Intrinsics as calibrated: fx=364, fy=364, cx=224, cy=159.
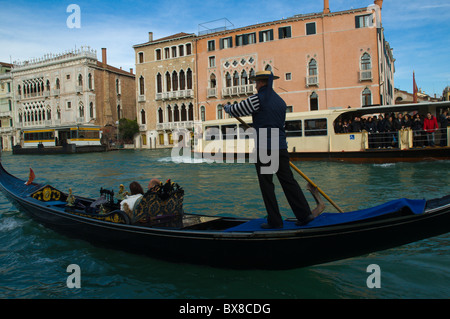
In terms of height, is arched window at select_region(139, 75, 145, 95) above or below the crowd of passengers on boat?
above

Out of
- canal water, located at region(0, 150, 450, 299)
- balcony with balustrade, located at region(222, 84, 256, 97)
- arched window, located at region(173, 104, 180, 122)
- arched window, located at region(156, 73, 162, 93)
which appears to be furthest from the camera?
arched window, located at region(156, 73, 162, 93)

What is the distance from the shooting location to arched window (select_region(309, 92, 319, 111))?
21.9 meters

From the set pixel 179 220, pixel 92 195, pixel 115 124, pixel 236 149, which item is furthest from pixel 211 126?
pixel 115 124

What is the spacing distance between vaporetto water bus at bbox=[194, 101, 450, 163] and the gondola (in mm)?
7187

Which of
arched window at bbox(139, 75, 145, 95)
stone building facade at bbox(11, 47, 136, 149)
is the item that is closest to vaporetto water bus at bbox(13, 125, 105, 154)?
stone building facade at bbox(11, 47, 136, 149)

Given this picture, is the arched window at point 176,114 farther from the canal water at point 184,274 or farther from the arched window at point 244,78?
the canal water at point 184,274

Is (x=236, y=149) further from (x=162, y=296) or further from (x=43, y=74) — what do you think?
(x=43, y=74)

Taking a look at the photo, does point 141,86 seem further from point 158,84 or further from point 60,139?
point 60,139

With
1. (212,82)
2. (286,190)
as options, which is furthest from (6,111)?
(286,190)

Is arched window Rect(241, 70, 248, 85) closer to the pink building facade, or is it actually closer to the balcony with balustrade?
the pink building facade

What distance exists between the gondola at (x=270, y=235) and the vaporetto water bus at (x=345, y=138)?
7.19 m

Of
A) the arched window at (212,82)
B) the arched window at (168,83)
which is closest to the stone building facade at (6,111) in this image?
the arched window at (168,83)

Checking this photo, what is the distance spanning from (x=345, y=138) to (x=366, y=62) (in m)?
→ 10.3

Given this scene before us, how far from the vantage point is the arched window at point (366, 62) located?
20219 millimetres
